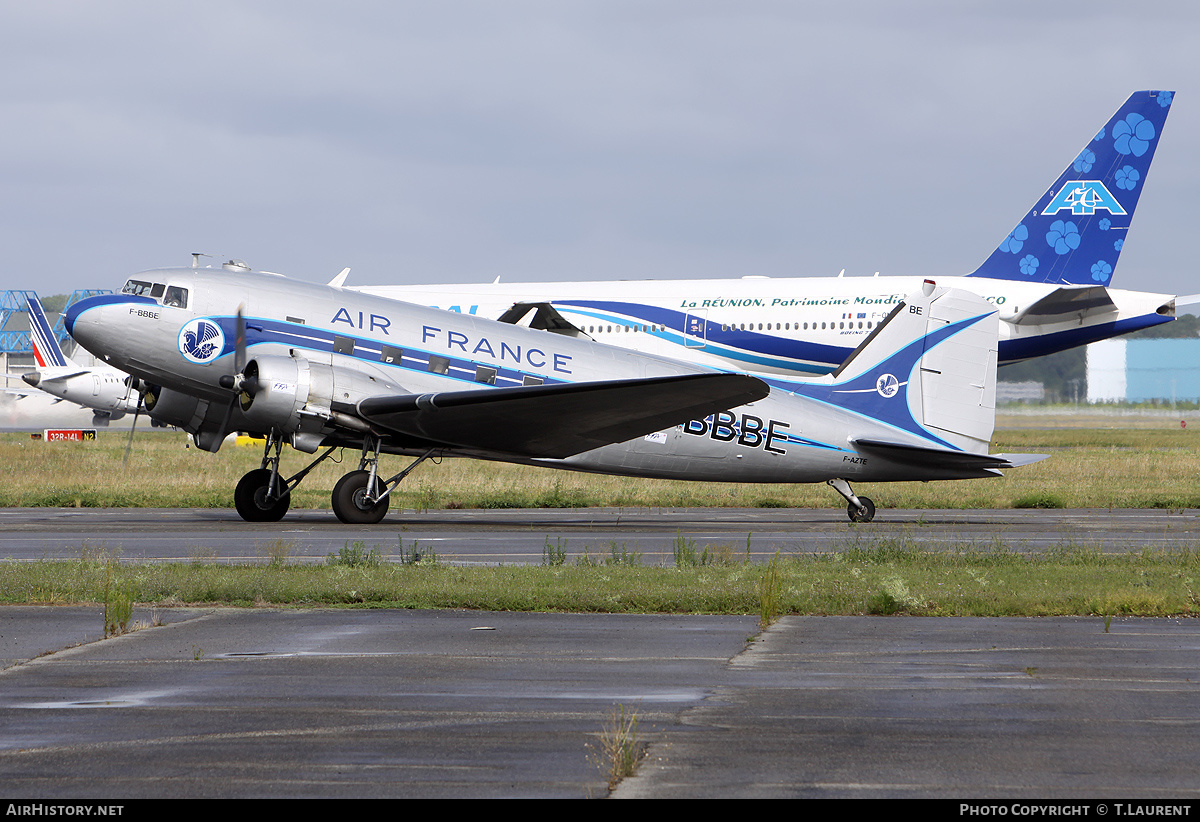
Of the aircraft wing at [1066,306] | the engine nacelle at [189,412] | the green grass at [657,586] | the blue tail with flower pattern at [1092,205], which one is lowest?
the green grass at [657,586]

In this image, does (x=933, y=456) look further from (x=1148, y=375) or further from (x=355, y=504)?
(x=1148, y=375)

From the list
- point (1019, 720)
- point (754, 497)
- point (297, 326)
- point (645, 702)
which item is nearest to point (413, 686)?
point (645, 702)

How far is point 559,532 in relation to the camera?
74.4 ft

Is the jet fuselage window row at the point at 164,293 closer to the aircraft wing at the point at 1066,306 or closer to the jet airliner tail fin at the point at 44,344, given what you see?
the aircraft wing at the point at 1066,306

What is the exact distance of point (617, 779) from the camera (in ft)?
20.8

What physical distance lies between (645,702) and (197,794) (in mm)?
3314

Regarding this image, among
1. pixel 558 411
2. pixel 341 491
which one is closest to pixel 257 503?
pixel 341 491

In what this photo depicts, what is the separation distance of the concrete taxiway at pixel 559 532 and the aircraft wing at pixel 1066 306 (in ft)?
49.5

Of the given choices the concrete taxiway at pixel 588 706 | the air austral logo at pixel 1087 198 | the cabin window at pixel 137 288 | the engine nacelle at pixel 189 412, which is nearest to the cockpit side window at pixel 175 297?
the cabin window at pixel 137 288

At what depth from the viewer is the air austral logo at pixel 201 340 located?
23.0 metres

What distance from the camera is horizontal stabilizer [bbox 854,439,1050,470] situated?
79.7 ft

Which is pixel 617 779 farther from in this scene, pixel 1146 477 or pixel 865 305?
pixel 865 305

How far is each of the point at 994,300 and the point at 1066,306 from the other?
2.54m

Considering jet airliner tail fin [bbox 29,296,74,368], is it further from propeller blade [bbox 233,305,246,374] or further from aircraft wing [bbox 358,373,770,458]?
aircraft wing [bbox 358,373,770,458]
